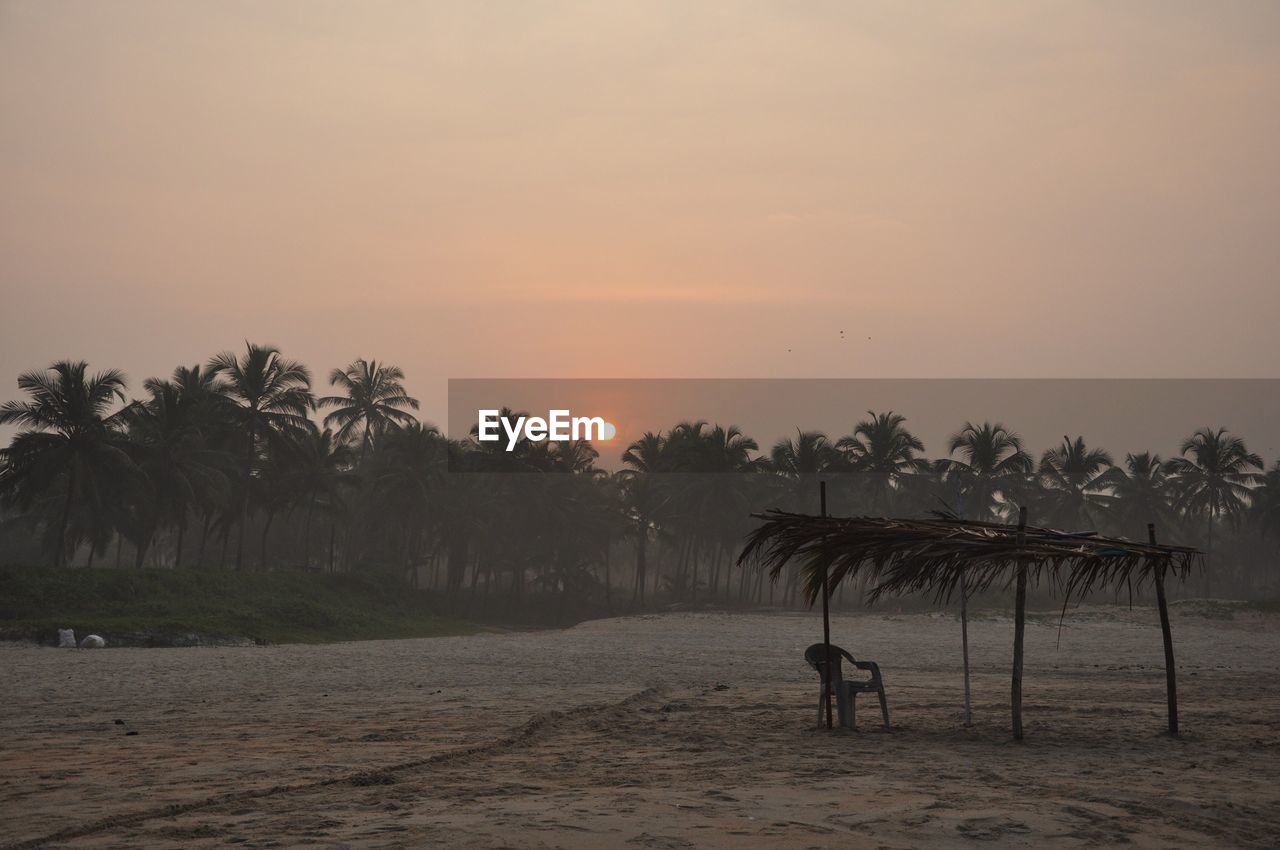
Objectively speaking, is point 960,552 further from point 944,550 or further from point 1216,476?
point 1216,476

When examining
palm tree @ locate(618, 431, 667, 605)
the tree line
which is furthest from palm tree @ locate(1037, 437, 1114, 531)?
palm tree @ locate(618, 431, 667, 605)

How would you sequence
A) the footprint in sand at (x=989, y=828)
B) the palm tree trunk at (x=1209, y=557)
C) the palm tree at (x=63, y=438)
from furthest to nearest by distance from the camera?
the palm tree trunk at (x=1209, y=557)
the palm tree at (x=63, y=438)
the footprint in sand at (x=989, y=828)

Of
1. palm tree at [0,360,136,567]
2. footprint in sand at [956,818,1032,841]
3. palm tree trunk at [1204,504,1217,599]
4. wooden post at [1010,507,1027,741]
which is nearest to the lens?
footprint in sand at [956,818,1032,841]

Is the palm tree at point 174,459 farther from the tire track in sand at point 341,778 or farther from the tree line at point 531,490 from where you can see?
the tire track in sand at point 341,778

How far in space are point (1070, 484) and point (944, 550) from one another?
58120 mm

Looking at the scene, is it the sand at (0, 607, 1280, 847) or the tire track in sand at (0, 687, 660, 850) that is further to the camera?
the sand at (0, 607, 1280, 847)

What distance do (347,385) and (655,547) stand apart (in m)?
40.1

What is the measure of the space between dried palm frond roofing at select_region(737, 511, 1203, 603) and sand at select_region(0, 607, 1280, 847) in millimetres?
1814

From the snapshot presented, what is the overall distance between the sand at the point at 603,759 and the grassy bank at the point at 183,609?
814 centimetres

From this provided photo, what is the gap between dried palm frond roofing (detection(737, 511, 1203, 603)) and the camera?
11719mm

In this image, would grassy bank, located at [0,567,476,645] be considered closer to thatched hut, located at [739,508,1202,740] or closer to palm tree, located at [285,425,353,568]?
palm tree, located at [285,425,353,568]

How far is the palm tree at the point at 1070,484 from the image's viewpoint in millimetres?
65750

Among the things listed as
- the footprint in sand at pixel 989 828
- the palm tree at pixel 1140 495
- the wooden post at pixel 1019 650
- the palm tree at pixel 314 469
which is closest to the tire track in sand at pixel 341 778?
the footprint in sand at pixel 989 828

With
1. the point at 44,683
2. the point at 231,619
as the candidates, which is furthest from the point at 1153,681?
the point at 231,619
